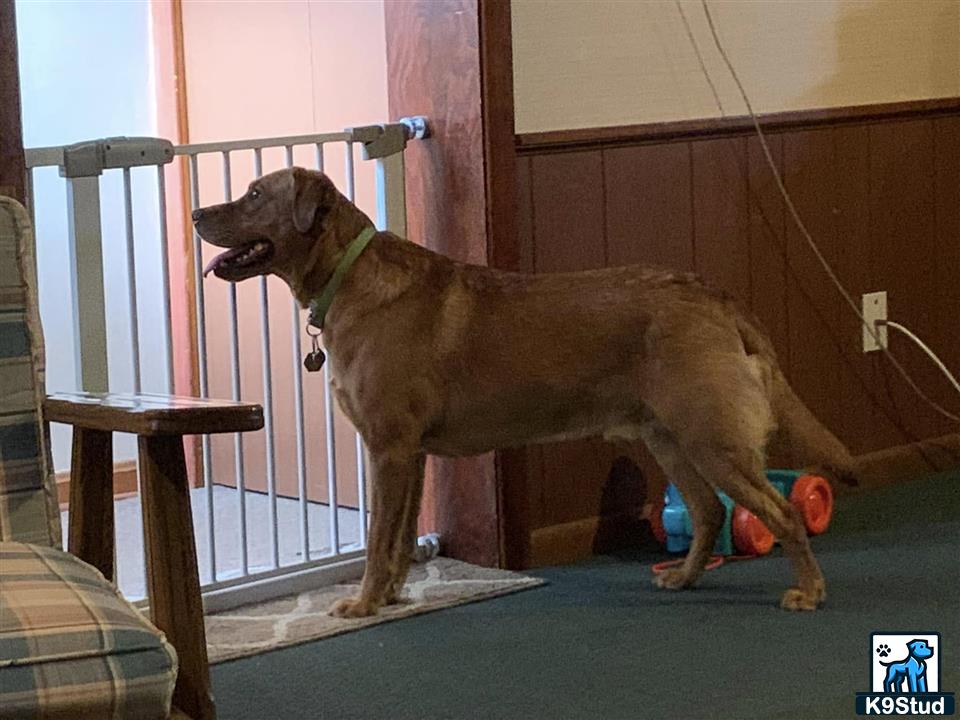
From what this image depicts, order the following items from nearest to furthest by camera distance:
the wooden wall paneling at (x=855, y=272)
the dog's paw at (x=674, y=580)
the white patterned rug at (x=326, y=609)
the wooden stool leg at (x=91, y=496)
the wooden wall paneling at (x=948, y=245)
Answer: the wooden stool leg at (x=91, y=496), the white patterned rug at (x=326, y=609), the dog's paw at (x=674, y=580), the wooden wall paneling at (x=855, y=272), the wooden wall paneling at (x=948, y=245)

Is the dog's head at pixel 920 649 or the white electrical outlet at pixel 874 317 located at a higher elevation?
the white electrical outlet at pixel 874 317

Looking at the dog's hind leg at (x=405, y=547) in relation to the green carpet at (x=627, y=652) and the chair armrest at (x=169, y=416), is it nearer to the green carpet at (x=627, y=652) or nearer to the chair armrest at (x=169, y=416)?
the green carpet at (x=627, y=652)

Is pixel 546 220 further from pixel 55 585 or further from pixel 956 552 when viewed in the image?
pixel 55 585

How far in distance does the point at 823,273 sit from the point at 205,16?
1.81 meters

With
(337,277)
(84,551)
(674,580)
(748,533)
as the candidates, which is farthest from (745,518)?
(84,551)

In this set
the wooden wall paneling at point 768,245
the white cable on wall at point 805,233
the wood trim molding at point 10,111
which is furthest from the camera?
the wooden wall paneling at point 768,245

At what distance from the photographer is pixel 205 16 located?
429 cm

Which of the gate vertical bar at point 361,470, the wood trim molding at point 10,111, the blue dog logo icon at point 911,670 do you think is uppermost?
the wood trim molding at point 10,111

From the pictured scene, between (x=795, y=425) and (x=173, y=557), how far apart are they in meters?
1.70

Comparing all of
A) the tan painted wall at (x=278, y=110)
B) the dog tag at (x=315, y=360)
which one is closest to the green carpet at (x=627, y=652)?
the dog tag at (x=315, y=360)

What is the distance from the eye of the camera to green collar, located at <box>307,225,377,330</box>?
302cm

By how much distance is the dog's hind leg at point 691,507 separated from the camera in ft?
10.5

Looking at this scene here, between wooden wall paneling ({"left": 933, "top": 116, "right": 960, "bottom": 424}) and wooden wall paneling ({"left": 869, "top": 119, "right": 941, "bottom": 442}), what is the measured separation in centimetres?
3

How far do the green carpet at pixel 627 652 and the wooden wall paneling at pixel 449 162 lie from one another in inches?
9.0
